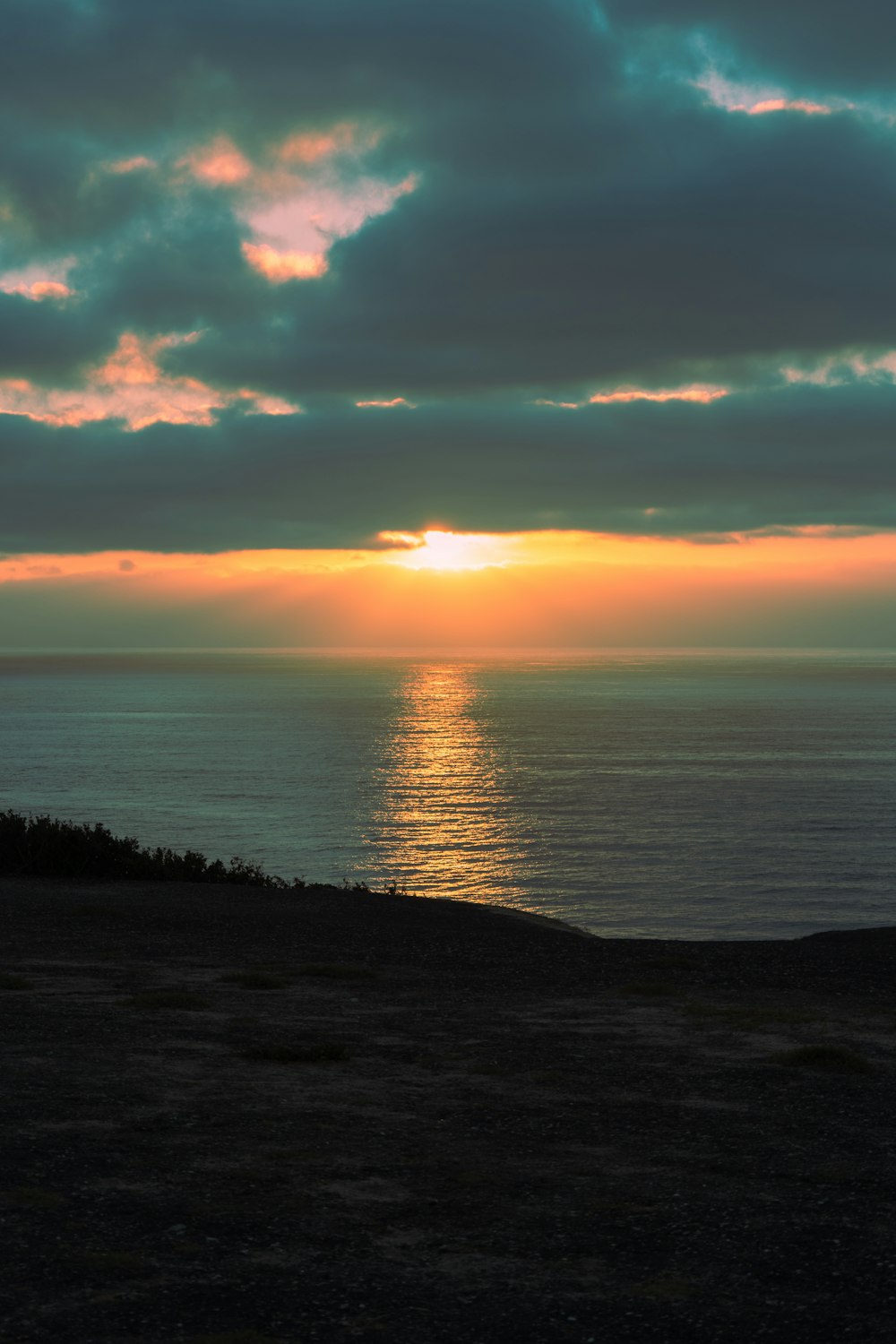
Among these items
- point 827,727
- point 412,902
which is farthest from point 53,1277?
point 827,727

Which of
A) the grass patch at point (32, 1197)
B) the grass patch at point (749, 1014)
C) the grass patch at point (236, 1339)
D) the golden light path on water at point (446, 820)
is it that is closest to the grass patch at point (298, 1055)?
the grass patch at point (32, 1197)

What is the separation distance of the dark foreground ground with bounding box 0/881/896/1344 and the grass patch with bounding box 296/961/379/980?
180 millimetres

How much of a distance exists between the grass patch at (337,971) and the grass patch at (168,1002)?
9.66ft

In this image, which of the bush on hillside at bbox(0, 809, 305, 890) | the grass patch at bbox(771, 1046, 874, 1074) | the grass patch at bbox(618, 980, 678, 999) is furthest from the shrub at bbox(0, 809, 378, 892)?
the grass patch at bbox(771, 1046, 874, 1074)

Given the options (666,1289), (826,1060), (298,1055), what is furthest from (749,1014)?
(666,1289)

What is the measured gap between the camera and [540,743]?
103 metres

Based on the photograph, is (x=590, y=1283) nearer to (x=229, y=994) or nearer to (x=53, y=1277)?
(x=53, y=1277)

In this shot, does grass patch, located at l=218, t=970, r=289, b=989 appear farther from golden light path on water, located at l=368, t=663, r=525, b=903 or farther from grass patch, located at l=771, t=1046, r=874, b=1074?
golden light path on water, located at l=368, t=663, r=525, b=903

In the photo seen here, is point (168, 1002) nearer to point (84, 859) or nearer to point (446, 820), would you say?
point (84, 859)

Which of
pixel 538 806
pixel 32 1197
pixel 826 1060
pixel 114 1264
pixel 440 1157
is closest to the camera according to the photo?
pixel 114 1264

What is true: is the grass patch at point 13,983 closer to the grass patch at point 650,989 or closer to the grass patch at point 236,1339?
the grass patch at point 650,989

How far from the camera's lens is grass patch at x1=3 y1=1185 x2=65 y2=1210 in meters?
7.97

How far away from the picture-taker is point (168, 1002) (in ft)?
48.6

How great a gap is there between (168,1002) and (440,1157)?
6.48 meters
